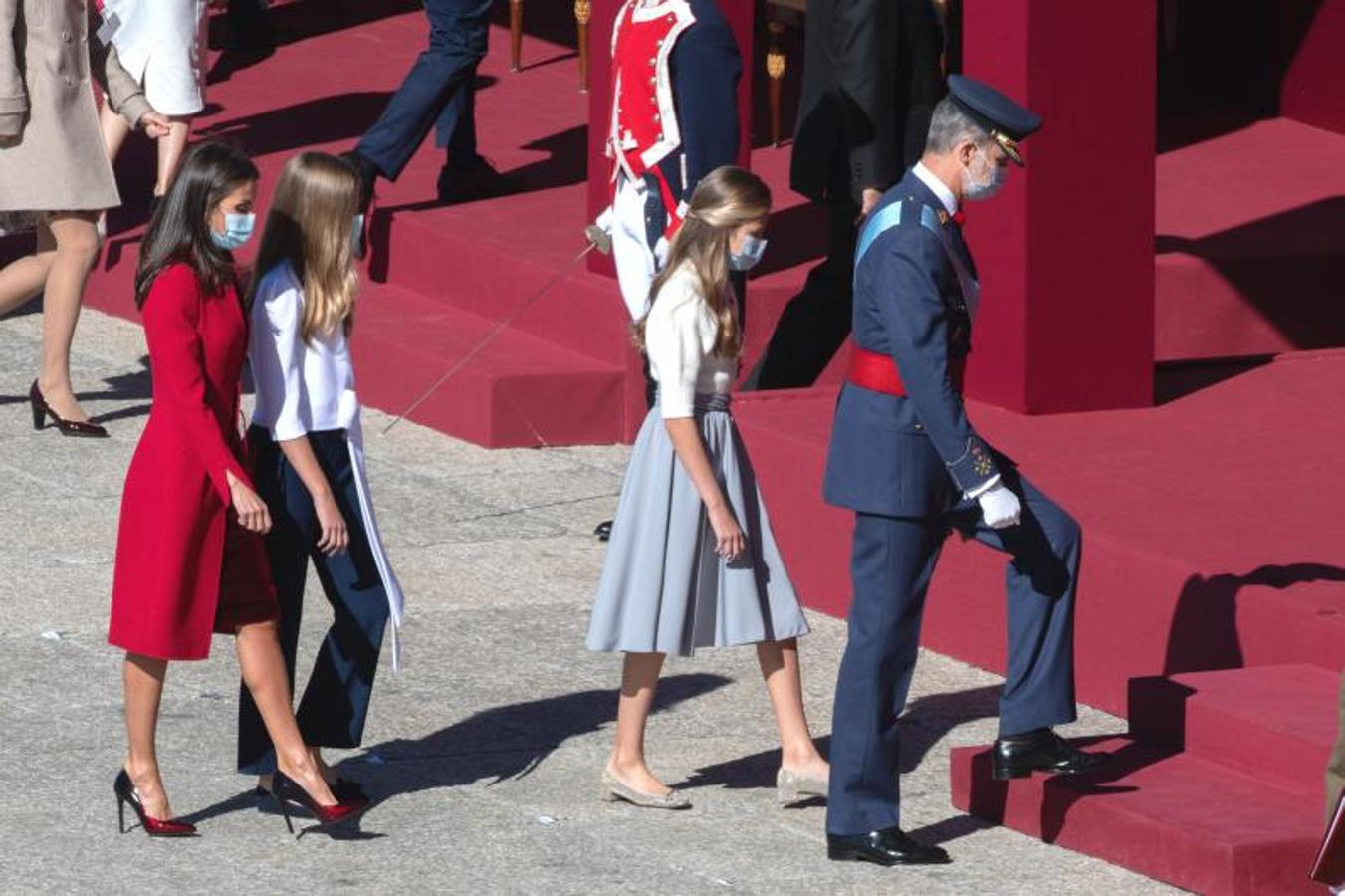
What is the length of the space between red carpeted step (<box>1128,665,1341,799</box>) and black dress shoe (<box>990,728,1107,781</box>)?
0.33 m

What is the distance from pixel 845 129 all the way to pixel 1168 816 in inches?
145

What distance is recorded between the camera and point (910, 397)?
22.9 ft

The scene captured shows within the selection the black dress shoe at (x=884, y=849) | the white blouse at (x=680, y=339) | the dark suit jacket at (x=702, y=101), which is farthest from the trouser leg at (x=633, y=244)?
the black dress shoe at (x=884, y=849)

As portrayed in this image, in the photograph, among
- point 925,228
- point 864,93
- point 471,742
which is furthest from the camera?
point 864,93

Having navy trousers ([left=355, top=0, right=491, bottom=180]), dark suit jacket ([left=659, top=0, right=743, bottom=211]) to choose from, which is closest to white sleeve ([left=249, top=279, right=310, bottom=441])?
dark suit jacket ([left=659, top=0, right=743, bottom=211])

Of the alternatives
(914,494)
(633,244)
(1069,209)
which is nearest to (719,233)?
(914,494)

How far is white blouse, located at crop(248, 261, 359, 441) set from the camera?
7.18 m

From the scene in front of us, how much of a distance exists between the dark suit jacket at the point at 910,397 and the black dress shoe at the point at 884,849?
2.32ft

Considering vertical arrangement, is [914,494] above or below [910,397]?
below

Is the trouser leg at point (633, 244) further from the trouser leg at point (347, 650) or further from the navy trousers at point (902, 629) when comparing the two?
the navy trousers at point (902, 629)

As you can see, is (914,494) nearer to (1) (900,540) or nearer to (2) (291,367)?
(1) (900,540)

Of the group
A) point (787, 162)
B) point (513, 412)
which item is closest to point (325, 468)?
point (513, 412)

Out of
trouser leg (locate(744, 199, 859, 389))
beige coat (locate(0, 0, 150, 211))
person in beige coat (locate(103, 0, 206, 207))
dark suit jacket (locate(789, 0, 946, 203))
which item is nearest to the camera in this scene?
dark suit jacket (locate(789, 0, 946, 203))

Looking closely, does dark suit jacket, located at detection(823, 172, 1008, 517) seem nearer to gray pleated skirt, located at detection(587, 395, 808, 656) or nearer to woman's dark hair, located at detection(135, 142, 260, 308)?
gray pleated skirt, located at detection(587, 395, 808, 656)
